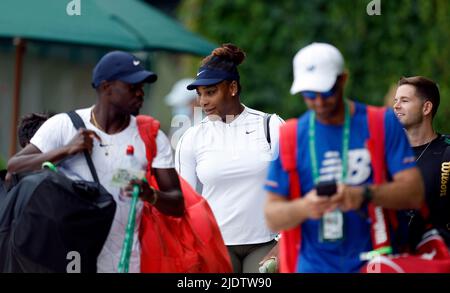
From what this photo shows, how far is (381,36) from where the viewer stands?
16.7 m

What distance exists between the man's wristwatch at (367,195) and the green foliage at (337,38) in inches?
396

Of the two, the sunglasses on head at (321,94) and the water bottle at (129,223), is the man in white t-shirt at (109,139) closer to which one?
the water bottle at (129,223)

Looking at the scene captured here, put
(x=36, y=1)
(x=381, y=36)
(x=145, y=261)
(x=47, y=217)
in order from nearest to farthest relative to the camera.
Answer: (x=47, y=217)
(x=145, y=261)
(x=36, y=1)
(x=381, y=36)

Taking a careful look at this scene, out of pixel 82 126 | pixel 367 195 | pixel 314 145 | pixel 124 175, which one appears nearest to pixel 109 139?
pixel 82 126

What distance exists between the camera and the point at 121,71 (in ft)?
20.8

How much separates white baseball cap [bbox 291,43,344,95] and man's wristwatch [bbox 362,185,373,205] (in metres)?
0.50

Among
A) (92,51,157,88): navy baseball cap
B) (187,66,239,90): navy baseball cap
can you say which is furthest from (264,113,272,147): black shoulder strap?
(92,51,157,88): navy baseball cap

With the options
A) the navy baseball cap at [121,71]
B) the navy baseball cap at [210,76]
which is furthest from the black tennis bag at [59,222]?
the navy baseball cap at [210,76]

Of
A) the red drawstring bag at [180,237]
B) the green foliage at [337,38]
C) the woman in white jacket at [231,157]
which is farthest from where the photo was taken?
the green foliage at [337,38]

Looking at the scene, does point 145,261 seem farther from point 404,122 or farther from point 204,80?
point 404,122

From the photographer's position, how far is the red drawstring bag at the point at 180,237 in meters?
6.59

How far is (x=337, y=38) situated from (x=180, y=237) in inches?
416

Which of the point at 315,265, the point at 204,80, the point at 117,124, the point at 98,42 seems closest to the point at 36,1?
the point at 98,42
